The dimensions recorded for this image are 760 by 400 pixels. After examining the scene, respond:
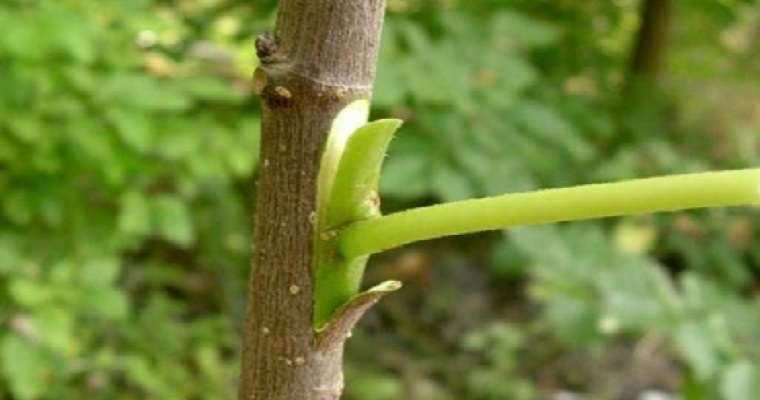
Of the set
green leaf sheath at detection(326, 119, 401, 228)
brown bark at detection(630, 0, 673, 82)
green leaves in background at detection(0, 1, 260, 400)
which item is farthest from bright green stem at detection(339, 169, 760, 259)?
brown bark at detection(630, 0, 673, 82)

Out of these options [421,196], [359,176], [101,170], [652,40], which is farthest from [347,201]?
[652,40]

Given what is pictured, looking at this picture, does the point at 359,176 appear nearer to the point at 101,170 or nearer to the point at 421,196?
the point at 101,170

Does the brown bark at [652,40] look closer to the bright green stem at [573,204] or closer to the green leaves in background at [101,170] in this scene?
the green leaves in background at [101,170]

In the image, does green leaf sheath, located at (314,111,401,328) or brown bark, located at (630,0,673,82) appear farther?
brown bark, located at (630,0,673,82)

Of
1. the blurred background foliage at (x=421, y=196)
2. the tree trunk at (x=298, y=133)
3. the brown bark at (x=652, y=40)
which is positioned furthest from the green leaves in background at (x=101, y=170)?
the tree trunk at (x=298, y=133)

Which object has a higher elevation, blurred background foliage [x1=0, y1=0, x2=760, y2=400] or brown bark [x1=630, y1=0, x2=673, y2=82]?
brown bark [x1=630, y1=0, x2=673, y2=82]

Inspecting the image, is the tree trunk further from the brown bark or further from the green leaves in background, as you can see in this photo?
the brown bark

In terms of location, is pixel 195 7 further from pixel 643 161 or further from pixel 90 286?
pixel 643 161
